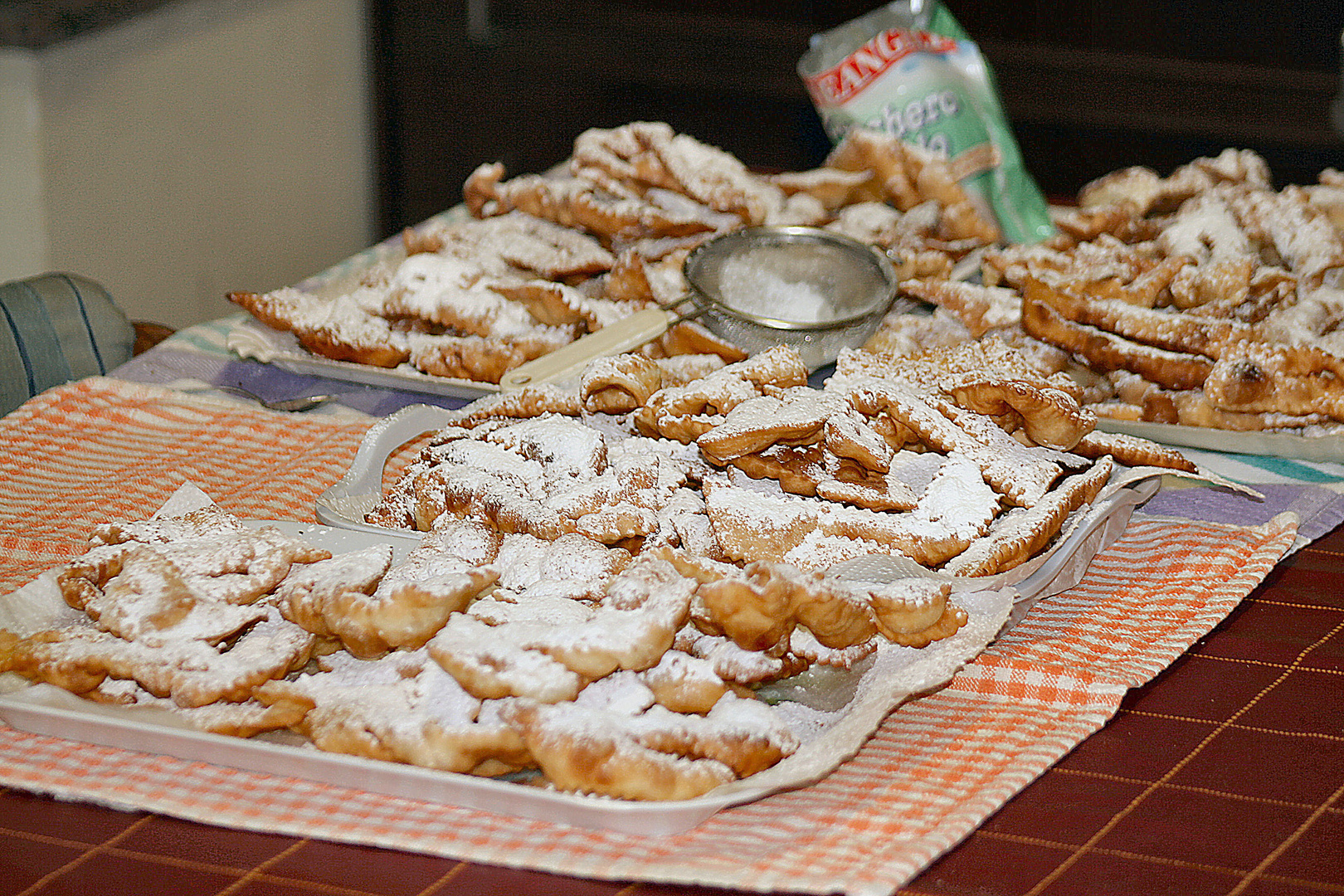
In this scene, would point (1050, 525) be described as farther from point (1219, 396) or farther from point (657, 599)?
point (1219, 396)

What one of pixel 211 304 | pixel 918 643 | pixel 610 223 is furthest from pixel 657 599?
pixel 211 304

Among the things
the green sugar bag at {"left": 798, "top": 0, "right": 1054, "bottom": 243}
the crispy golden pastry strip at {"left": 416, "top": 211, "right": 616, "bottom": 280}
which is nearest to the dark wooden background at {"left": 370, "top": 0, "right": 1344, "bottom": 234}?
the green sugar bag at {"left": 798, "top": 0, "right": 1054, "bottom": 243}

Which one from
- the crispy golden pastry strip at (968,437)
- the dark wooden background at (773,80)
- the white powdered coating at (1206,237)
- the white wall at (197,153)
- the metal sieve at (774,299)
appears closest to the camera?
the crispy golden pastry strip at (968,437)

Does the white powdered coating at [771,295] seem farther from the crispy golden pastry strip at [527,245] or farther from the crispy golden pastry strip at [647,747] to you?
the crispy golden pastry strip at [647,747]

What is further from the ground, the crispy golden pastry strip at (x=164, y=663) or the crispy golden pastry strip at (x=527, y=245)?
the crispy golden pastry strip at (x=527, y=245)

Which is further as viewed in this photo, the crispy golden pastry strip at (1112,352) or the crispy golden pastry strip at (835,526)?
the crispy golden pastry strip at (1112,352)

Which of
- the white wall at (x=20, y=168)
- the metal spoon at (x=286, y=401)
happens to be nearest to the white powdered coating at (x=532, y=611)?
the metal spoon at (x=286, y=401)

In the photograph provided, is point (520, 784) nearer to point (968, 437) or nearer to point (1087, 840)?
point (1087, 840)
